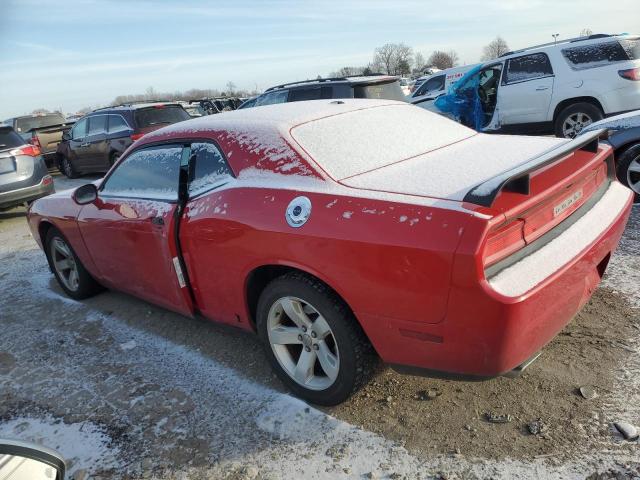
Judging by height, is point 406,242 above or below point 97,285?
above

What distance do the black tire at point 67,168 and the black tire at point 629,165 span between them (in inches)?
463

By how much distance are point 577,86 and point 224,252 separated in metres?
7.73

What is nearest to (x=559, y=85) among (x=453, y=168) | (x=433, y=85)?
(x=433, y=85)

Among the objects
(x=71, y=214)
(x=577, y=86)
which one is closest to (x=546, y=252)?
(x=71, y=214)

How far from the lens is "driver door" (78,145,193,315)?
10.6 ft

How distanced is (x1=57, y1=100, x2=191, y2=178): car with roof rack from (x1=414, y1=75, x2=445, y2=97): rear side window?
648cm

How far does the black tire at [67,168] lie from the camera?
41.4 ft

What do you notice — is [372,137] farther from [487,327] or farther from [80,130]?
[80,130]

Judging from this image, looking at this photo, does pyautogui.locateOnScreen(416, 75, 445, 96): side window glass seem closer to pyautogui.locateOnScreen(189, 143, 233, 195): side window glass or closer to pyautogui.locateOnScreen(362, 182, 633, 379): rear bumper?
pyautogui.locateOnScreen(189, 143, 233, 195): side window glass

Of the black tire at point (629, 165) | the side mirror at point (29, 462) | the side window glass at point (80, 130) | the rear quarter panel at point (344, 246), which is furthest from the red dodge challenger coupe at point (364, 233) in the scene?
the side window glass at point (80, 130)

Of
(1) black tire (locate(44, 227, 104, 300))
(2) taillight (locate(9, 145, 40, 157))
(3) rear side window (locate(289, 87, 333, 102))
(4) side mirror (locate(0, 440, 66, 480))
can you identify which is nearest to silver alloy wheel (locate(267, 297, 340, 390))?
(4) side mirror (locate(0, 440, 66, 480))

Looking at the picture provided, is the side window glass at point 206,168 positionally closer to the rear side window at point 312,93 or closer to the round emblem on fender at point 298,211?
the round emblem on fender at point 298,211

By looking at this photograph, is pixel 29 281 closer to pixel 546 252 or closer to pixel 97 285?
pixel 97 285

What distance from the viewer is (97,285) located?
4.61m
